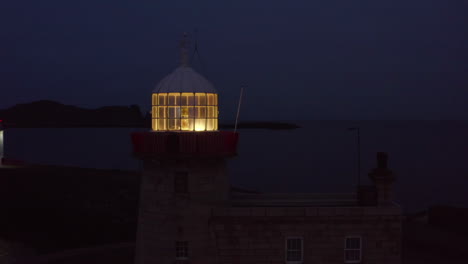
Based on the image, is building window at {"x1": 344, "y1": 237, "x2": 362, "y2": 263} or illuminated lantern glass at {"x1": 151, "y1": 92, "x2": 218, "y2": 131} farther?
building window at {"x1": 344, "y1": 237, "x2": 362, "y2": 263}

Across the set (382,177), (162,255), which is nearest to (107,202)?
(162,255)

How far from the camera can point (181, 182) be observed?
17.9 m

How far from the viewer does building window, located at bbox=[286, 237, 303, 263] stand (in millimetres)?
18016

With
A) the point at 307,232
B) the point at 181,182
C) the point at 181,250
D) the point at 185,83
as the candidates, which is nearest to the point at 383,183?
the point at 307,232

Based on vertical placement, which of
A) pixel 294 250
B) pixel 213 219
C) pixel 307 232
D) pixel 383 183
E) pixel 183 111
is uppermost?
pixel 183 111

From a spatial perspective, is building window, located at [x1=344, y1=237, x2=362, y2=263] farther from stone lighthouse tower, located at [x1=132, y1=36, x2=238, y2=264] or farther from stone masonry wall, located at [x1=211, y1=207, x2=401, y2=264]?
stone lighthouse tower, located at [x1=132, y1=36, x2=238, y2=264]

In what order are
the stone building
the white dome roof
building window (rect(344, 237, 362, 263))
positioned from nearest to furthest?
1. the stone building
2. the white dome roof
3. building window (rect(344, 237, 362, 263))

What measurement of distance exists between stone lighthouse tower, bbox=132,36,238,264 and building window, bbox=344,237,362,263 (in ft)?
15.7

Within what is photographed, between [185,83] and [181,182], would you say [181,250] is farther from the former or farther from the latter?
[185,83]

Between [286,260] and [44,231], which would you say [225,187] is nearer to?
[286,260]

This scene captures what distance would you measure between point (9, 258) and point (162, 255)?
13.0 m

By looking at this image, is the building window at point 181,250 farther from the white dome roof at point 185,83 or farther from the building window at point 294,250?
the white dome roof at point 185,83

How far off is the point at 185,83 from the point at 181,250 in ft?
19.7

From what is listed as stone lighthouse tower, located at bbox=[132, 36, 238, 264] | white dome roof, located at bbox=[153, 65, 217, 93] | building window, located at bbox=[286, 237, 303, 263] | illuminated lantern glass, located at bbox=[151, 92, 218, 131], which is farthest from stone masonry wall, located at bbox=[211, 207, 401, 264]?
white dome roof, located at bbox=[153, 65, 217, 93]
